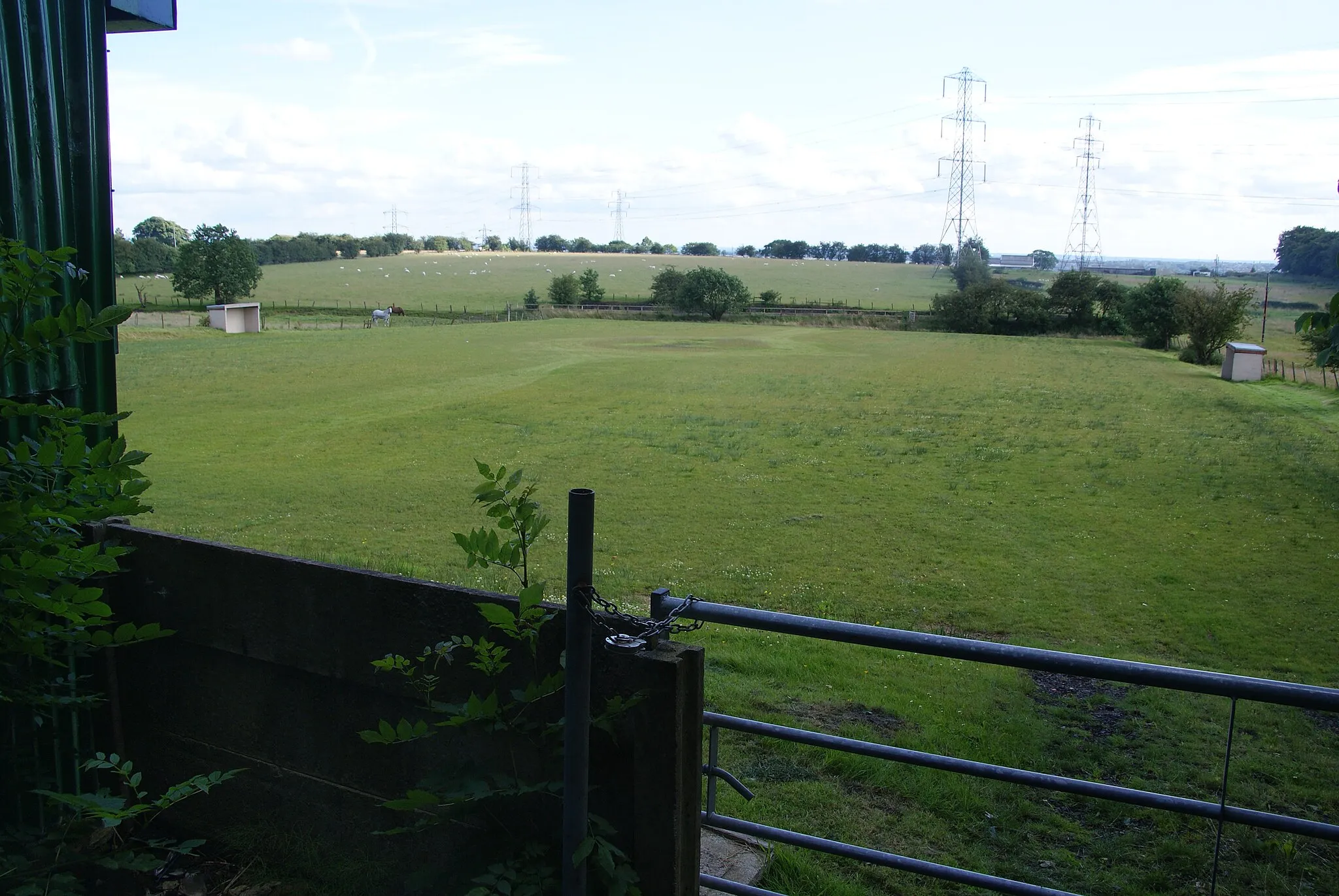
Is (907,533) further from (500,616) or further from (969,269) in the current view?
(969,269)

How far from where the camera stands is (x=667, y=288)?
97.2 meters

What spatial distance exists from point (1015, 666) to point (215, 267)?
8884 centimetres

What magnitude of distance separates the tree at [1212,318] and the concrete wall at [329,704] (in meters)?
63.4

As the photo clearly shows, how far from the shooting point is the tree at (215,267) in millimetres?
82875

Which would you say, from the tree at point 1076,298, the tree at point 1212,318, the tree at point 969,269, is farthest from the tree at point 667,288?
the tree at point 1212,318

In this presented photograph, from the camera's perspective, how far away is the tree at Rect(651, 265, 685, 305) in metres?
95.8

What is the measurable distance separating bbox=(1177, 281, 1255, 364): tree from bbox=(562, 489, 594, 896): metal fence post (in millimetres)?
63936

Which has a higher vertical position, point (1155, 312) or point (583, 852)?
point (1155, 312)

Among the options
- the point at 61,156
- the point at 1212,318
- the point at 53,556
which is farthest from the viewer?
the point at 1212,318

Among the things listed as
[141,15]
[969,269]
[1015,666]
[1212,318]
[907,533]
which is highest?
[969,269]

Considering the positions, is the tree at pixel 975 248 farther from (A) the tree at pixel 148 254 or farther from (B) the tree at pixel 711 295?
(A) the tree at pixel 148 254

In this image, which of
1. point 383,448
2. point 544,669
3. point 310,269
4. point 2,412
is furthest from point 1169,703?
point 310,269

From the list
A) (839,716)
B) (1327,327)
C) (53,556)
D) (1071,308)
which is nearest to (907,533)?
(839,716)

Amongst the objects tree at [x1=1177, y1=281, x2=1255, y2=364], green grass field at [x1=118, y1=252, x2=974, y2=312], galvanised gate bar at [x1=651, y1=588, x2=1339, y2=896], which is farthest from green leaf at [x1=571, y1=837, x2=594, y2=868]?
green grass field at [x1=118, y1=252, x2=974, y2=312]
